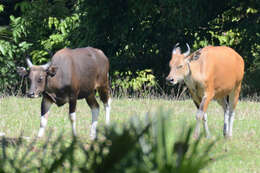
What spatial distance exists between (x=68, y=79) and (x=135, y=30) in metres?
11.2

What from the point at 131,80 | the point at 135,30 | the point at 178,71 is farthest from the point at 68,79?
the point at 131,80

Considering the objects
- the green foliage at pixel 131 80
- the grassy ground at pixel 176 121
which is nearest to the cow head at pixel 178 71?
the grassy ground at pixel 176 121

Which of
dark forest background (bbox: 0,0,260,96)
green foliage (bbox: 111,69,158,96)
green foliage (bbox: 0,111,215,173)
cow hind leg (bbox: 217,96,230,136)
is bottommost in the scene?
green foliage (bbox: 111,69,158,96)

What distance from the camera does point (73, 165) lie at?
193 centimetres

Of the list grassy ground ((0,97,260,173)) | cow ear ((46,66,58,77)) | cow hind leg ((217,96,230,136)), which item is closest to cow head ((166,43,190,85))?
grassy ground ((0,97,260,173))

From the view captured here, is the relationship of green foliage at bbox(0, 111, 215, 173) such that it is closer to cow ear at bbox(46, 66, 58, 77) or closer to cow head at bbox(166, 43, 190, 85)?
cow ear at bbox(46, 66, 58, 77)

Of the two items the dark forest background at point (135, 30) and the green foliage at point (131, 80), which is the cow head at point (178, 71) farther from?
the green foliage at point (131, 80)

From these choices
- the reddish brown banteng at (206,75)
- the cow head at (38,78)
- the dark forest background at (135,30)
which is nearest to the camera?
the cow head at (38,78)

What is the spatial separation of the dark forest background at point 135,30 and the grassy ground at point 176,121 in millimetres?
3894

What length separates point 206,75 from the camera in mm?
10594

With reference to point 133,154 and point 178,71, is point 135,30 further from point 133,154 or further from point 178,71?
point 133,154

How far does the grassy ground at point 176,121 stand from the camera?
869cm

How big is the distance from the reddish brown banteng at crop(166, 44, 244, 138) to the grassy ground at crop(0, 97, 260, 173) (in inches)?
17.1

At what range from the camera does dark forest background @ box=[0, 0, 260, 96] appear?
19734 millimetres
